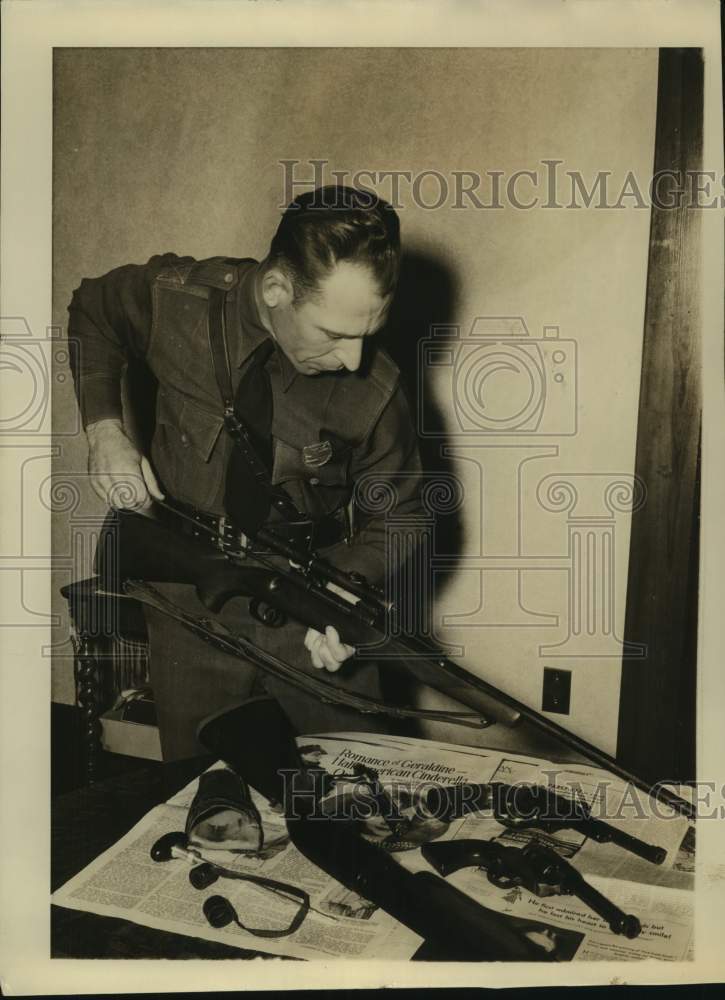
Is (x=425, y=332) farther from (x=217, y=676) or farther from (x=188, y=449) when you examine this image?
(x=217, y=676)

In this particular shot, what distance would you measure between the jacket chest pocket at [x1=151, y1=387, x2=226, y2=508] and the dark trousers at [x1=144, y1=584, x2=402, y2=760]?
0.15 meters

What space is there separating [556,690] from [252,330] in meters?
0.75

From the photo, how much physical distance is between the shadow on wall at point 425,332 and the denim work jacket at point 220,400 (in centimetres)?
2

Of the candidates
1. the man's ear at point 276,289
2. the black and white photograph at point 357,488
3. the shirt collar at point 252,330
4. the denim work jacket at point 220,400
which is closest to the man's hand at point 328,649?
the black and white photograph at point 357,488

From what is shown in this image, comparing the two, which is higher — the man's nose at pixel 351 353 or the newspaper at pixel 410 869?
the man's nose at pixel 351 353

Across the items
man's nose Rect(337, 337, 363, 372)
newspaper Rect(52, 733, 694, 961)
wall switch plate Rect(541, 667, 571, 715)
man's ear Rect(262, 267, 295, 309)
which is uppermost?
man's ear Rect(262, 267, 295, 309)

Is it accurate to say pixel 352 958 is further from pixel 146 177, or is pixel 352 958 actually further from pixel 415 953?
pixel 146 177

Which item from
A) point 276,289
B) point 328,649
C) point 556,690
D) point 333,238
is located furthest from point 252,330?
point 556,690

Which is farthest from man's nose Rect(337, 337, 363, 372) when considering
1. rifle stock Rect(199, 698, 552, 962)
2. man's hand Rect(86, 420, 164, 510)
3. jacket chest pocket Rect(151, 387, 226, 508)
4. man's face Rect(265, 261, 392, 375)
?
rifle stock Rect(199, 698, 552, 962)

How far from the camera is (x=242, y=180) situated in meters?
1.37

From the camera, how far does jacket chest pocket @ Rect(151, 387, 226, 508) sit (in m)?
1.38

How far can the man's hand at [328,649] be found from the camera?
1.38 meters

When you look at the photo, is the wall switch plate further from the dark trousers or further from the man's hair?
the man's hair

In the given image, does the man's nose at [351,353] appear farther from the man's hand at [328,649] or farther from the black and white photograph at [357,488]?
the man's hand at [328,649]
